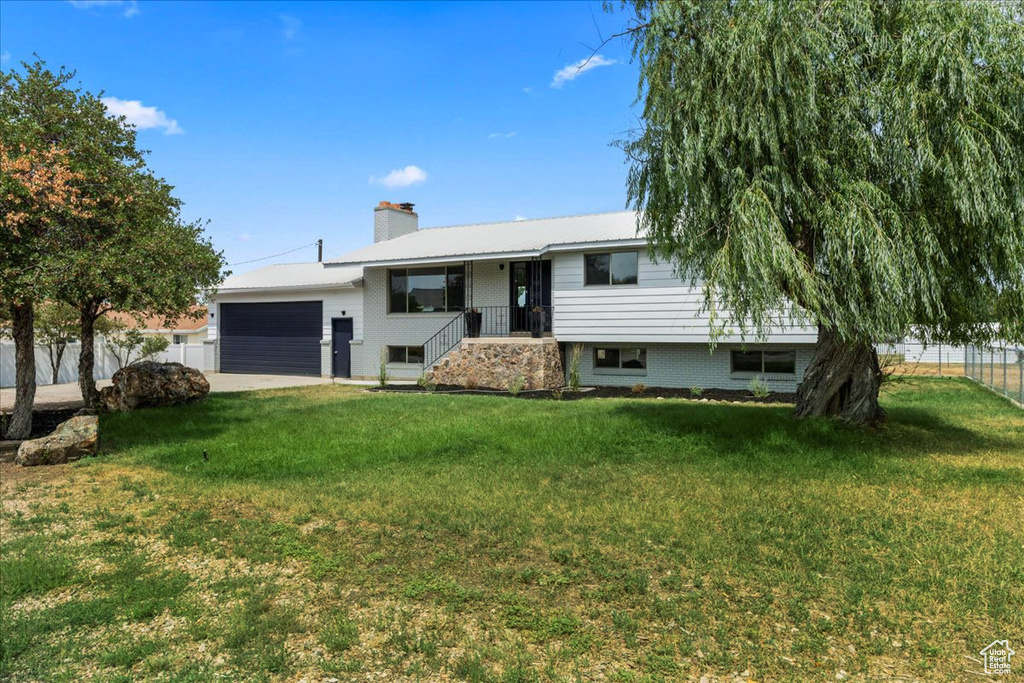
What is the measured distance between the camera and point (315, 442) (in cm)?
912

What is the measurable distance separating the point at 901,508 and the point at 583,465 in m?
3.29

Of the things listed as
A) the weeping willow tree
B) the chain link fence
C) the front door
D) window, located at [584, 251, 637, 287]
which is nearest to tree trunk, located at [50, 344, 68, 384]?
the front door

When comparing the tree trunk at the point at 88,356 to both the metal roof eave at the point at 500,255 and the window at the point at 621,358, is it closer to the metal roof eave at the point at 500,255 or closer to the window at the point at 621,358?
the metal roof eave at the point at 500,255

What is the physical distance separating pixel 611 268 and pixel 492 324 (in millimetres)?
3958

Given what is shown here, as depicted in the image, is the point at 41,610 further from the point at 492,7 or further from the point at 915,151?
the point at 492,7

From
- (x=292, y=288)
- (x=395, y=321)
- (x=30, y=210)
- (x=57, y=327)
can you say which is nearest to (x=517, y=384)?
(x=395, y=321)

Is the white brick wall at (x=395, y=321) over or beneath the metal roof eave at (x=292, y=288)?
beneath

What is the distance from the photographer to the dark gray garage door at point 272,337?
22.5 metres

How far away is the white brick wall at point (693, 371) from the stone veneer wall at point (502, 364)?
1.47 metres

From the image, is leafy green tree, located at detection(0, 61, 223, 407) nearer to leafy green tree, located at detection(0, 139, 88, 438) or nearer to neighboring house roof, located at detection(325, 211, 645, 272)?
leafy green tree, located at detection(0, 139, 88, 438)

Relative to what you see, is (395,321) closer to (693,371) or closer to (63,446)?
(693,371)

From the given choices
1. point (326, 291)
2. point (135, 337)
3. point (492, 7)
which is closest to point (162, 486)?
point (492, 7)

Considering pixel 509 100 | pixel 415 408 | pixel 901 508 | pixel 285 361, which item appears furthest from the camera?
pixel 285 361

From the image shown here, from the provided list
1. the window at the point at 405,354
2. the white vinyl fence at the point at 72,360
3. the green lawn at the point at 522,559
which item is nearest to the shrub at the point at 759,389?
the green lawn at the point at 522,559
